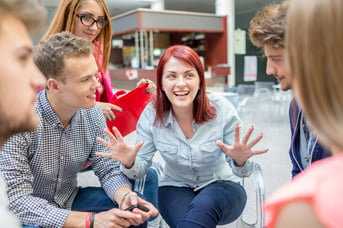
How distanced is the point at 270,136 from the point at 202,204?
3.68m

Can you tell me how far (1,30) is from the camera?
2.26ft

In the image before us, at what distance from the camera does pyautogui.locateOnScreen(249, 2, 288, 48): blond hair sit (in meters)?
1.34

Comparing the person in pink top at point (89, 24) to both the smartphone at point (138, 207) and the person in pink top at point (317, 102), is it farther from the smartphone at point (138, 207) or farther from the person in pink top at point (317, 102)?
the person in pink top at point (317, 102)

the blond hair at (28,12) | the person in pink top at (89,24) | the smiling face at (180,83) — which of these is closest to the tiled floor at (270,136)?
the person in pink top at (89,24)

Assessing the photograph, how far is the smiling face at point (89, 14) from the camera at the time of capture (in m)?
1.89

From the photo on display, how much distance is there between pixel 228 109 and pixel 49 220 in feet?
3.58

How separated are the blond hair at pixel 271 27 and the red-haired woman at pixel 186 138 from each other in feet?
1.36

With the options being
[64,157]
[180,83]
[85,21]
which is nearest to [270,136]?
[180,83]

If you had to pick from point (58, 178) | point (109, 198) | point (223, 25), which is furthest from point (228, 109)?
point (223, 25)

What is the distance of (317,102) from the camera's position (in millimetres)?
A: 592

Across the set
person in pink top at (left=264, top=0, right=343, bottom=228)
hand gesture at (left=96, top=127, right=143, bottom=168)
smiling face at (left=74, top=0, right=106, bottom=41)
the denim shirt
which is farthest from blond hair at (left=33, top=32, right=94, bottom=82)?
person in pink top at (left=264, top=0, right=343, bottom=228)

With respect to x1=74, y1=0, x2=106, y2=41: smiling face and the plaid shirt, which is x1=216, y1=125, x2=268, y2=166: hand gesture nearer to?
the plaid shirt

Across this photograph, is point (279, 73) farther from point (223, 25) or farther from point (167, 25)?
point (223, 25)

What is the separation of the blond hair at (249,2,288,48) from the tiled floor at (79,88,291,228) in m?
1.16
